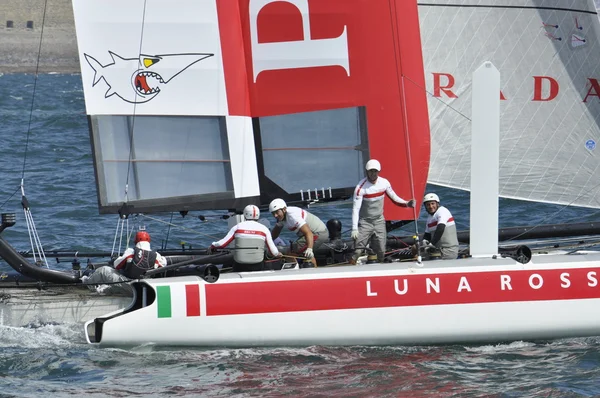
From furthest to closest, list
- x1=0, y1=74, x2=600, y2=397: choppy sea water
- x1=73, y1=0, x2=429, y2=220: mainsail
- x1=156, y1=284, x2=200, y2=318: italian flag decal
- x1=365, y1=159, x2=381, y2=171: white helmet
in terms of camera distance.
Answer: x1=73, y1=0, x2=429, y2=220: mainsail < x1=365, y1=159, x2=381, y2=171: white helmet < x1=156, y1=284, x2=200, y2=318: italian flag decal < x1=0, y1=74, x2=600, y2=397: choppy sea water

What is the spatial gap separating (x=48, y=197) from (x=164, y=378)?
383 inches

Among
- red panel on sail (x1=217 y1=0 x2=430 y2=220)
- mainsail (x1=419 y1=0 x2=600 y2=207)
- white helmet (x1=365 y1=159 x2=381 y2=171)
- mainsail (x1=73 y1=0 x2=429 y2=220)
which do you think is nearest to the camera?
white helmet (x1=365 y1=159 x2=381 y2=171)

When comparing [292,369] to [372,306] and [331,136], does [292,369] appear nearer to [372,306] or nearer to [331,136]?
[372,306]

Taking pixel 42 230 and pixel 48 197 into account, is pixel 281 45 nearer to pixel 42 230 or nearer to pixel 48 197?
pixel 42 230

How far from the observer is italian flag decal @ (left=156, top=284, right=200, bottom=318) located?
9.16 m

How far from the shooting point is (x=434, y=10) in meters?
11.2

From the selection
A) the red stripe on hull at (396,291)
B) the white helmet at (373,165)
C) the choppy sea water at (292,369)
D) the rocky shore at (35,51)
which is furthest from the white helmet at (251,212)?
the rocky shore at (35,51)

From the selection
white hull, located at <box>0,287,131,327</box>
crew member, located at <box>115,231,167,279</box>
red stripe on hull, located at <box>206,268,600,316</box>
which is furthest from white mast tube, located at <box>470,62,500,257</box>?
white hull, located at <box>0,287,131,327</box>

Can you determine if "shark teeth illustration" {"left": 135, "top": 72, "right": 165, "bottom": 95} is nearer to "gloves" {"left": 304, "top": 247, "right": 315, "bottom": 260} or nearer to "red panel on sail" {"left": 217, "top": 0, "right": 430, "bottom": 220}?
"red panel on sail" {"left": 217, "top": 0, "right": 430, "bottom": 220}

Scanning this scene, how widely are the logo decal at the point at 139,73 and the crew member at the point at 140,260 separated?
50.8 inches

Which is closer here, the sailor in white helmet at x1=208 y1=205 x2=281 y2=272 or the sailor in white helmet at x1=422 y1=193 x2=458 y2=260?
the sailor in white helmet at x1=208 y1=205 x2=281 y2=272

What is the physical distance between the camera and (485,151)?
943 cm

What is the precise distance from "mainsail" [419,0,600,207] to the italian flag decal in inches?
128

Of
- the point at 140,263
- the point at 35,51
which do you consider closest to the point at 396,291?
the point at 140,263
